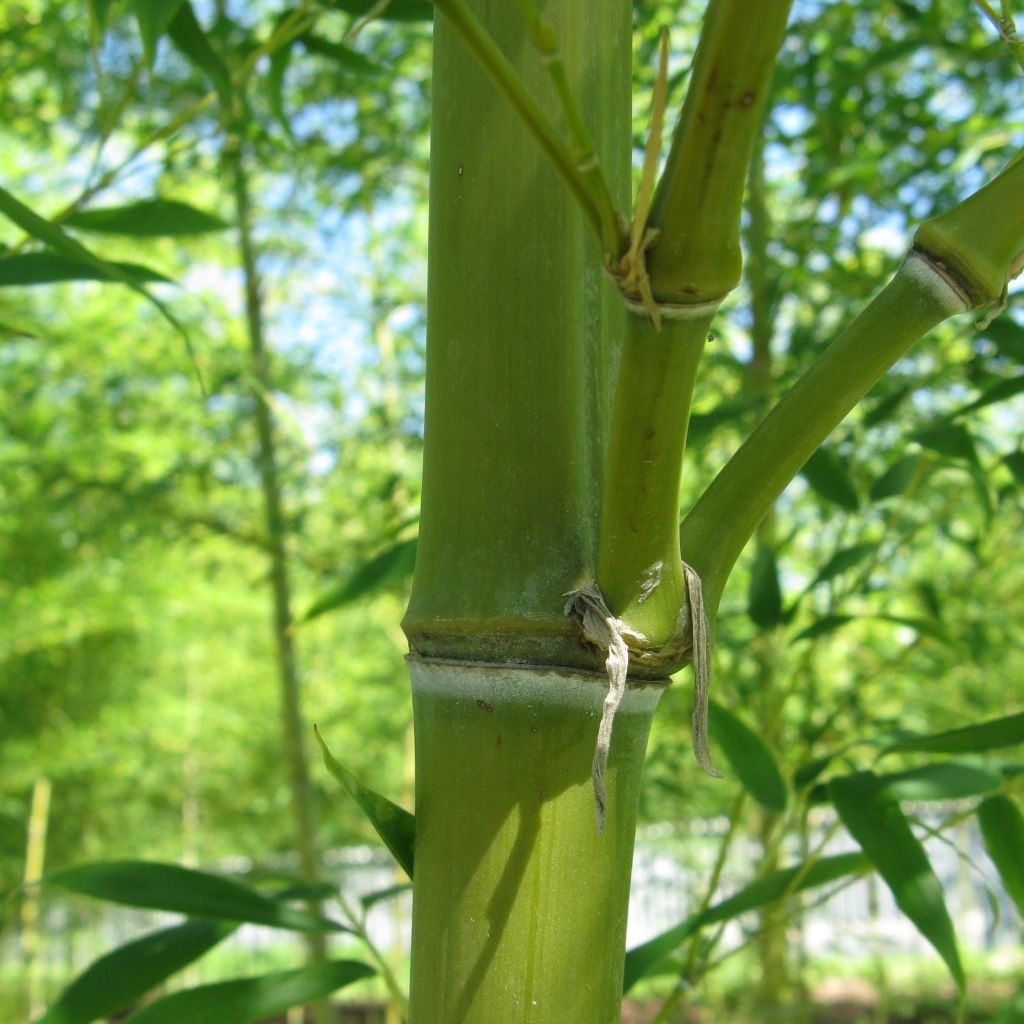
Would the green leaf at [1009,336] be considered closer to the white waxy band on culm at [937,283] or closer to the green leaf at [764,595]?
the green leaf at [764,595]

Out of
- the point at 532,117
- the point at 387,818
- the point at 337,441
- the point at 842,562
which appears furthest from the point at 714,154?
the point at 337,441

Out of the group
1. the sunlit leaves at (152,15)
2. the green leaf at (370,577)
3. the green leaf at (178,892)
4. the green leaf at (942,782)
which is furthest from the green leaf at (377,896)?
the sunlit leaves at (152,15)

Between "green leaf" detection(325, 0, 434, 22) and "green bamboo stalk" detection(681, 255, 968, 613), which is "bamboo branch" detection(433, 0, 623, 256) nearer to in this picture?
"green bamboo stalk" detection(681, 255, 968, 613)

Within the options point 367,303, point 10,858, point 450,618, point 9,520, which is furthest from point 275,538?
point 10,858

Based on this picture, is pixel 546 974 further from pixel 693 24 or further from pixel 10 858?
pixel 10 858

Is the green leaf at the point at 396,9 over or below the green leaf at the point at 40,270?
over

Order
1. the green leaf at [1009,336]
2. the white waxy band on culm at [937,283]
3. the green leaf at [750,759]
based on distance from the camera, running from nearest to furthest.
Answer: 1. the white waxy band on culm at [937,283]
2. the green leaf at [750,759]
3. the green leaf at [1009,336]

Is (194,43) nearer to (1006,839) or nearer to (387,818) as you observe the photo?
(387,818)

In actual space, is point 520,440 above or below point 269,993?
above
